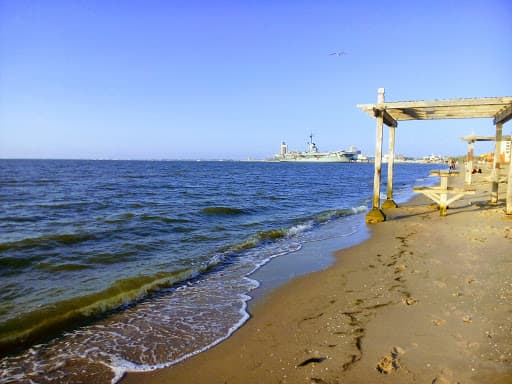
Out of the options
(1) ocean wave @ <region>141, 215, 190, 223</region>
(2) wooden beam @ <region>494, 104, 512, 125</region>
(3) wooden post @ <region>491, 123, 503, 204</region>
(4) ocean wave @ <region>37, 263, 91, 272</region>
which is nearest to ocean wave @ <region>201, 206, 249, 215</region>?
(1) ocean wave @ <region>141, 215, 190, 223</region>

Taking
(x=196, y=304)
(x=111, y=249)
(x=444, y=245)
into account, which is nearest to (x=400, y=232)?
(x=444, y=245)

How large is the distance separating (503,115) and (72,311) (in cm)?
1328

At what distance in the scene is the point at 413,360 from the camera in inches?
129

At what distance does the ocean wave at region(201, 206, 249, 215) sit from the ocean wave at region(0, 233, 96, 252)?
228 inches

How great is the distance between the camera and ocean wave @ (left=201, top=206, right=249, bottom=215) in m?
14.8

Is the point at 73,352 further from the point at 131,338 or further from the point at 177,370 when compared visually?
the point at 177,370

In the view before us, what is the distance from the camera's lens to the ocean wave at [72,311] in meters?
4.29

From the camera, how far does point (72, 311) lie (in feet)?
16.3

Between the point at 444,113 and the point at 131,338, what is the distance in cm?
1249

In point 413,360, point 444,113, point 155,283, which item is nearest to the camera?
point 413,360

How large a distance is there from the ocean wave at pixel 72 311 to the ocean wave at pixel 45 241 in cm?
378

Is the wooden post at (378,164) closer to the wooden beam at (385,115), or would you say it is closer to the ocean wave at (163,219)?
the wooden beam at (385,115)

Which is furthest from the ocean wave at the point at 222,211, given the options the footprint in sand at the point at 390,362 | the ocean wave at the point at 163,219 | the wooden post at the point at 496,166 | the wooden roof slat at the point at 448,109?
the footprint in sand at the point at 390,362

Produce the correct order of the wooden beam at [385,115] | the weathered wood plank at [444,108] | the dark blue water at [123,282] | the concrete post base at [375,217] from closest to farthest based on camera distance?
the dark blue water at [123,282]
the weathered wood plank at [444,108]
the wooden beam at [385,115]
the concrete post base at [375,217]
